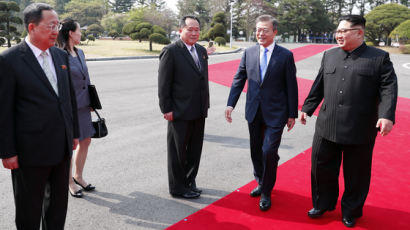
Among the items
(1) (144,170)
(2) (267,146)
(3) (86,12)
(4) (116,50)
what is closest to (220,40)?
(4) (116,50)

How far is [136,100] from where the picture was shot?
29.0 feet

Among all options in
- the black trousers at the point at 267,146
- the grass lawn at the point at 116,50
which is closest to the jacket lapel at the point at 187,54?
the black trousers at the point at 267,146

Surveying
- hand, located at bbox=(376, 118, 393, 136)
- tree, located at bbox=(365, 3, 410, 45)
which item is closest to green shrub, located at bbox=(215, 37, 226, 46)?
tree, located at bbox=(365, 3, 410, 45)

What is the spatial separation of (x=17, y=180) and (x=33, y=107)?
544mm

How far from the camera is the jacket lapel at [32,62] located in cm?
221

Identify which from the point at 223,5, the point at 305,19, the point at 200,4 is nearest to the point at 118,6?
the point at 200,4

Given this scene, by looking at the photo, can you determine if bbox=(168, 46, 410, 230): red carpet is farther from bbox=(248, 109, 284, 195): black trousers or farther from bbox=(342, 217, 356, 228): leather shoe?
bbox=(248, 109, 284, 195): black trousers

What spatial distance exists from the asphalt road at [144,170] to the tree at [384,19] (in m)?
41.2

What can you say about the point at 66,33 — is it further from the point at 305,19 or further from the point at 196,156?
the point at 305,19

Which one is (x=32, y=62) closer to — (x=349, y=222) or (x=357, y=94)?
(x=357, y=94)

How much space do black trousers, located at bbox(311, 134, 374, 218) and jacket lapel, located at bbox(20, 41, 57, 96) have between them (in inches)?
91.4

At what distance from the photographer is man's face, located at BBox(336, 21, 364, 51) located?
9.44ft

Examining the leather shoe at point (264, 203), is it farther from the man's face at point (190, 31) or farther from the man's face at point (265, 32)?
the man's face at point (190, 31)

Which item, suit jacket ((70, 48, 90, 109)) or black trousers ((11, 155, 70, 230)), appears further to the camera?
suit jacket ((70, 48, 90, 109))
